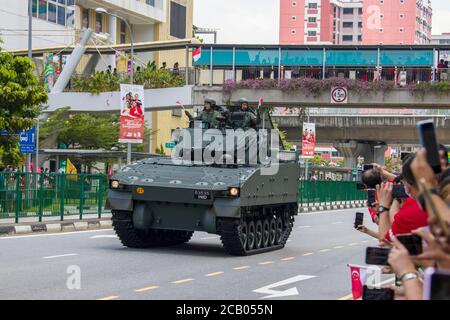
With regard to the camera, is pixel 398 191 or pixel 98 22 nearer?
pixel 398 191

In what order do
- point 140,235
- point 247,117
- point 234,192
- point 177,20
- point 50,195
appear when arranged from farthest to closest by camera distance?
point 177,20 < point 50,195 < point 247,117 < point 140,235 < point 234,192

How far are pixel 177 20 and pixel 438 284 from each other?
6878cm

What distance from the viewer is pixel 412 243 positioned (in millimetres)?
5445

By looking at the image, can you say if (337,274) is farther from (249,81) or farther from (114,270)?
(249,81)

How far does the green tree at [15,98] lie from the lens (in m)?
25.0

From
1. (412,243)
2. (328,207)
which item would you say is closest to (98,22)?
(328,207)

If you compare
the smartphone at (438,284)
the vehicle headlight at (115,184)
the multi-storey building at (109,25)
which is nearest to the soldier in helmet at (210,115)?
the vehicle headlight at (115,184)

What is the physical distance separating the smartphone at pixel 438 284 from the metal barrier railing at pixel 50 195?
18.5 metres

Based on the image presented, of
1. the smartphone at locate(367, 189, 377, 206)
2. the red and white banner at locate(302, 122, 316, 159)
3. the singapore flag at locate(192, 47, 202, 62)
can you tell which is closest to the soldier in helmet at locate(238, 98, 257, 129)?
the smartphone at locate(367, 189, 377, 206)

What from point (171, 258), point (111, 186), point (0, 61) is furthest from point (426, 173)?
point (0, 61)

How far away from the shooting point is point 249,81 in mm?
43594

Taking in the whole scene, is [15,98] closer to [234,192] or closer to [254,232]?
[254,232]

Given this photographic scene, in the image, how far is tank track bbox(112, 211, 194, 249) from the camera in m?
17.5

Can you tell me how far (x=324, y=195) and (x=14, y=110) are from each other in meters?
24.0
